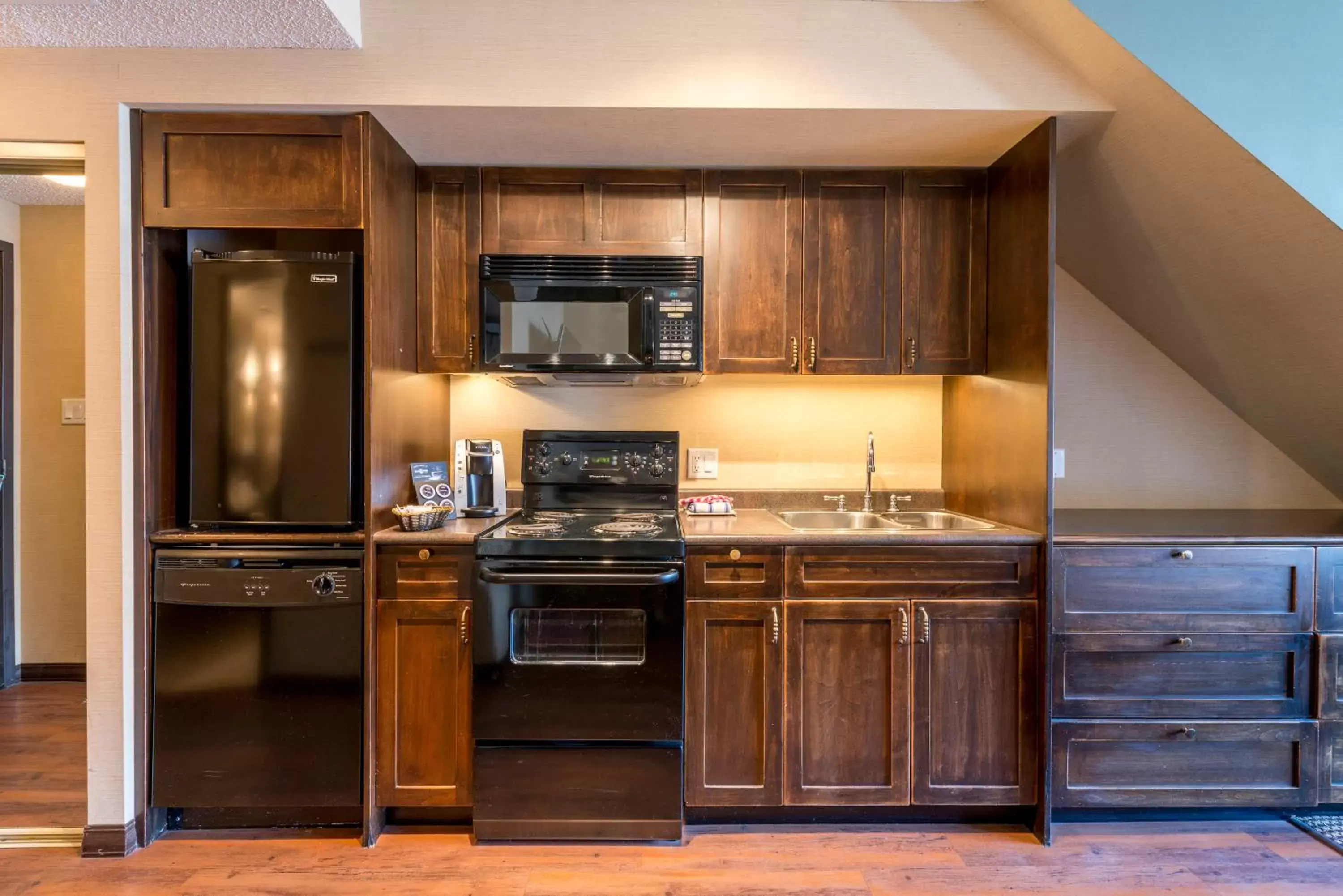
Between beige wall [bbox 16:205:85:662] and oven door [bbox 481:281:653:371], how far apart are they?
7.85 feet

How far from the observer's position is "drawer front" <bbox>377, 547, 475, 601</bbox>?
2.16 meters

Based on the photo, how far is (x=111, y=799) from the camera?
2.07m

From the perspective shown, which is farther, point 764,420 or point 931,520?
point 764,420

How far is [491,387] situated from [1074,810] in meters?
2.51

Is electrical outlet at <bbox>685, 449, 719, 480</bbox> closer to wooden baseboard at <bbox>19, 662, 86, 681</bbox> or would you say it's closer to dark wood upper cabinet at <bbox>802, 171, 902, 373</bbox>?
dark wood upper cabinet at <bbox>802, 171, 902, 373</bbox>

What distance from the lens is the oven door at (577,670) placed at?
2.10 m

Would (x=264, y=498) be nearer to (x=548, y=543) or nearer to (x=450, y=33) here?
(x=548, y=543)

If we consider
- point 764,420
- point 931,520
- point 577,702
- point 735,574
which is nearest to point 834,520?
point 931,520

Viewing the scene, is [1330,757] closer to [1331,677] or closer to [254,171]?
[1331,677]

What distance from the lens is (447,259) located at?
2488 mm

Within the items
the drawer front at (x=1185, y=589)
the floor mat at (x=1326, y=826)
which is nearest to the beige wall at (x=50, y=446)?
the drawer front at (x=1185, y=589)

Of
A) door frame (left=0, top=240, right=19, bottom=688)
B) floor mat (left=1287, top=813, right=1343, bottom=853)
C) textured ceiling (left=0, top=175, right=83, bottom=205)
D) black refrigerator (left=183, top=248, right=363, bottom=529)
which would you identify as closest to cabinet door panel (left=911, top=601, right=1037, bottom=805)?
floor mat (left=1287, top=813, right=1343, bottom=853)

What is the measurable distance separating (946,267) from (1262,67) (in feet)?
3.07

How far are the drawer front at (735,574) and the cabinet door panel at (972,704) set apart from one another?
1.48 ft
